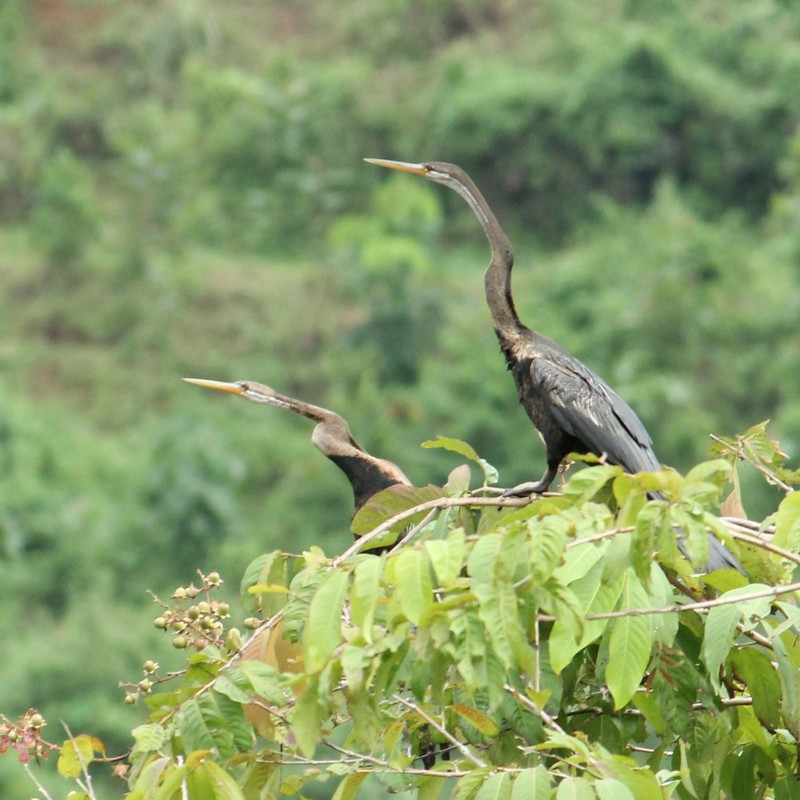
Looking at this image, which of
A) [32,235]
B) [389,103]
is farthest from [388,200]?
[32,235]

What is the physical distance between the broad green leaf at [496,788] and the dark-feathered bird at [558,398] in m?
1.23

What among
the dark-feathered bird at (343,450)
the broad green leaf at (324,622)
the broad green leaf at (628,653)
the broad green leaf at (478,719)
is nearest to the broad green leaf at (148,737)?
the broad green leaf at (324,622)

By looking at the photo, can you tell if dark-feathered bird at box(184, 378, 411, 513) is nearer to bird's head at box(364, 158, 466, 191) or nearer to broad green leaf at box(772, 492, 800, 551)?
bird's head at box(364, 158, 466, 191)

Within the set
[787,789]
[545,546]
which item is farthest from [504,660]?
[787,789]

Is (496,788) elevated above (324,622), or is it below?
below

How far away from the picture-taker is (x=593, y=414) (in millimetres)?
3594

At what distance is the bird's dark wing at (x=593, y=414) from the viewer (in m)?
3.56

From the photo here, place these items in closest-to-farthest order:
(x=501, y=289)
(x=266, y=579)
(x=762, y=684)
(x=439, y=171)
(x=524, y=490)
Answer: (x=762, y=684), (x=266, y=579), (x=524, y=490), (x=501, y=289), (x=439, y=171)

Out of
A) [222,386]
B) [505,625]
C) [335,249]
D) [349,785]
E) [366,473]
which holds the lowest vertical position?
[335,249]

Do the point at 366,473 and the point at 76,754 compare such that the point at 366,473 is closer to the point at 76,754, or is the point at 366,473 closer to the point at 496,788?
the point at 76,754

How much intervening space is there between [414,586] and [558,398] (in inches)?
64.0

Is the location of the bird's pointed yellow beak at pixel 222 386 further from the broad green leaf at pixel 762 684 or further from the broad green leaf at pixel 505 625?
the broad green leaf at pixel 505 625

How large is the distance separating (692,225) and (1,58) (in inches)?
327

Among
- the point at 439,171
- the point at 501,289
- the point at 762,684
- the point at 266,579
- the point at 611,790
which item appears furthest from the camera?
the point at 439,171
